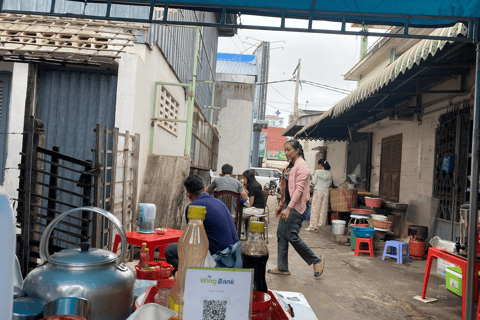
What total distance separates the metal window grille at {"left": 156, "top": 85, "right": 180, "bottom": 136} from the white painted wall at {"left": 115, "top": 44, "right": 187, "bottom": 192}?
0.24 m

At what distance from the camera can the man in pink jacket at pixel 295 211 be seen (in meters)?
5.16

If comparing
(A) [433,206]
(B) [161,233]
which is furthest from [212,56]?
(B) [161,233]

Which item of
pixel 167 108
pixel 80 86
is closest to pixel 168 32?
pixel 167 108

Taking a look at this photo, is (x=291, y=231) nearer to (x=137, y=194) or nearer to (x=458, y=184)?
(x=137, y=194)

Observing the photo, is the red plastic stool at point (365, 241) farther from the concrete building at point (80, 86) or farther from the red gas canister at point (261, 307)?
the red gas canister at point (261, 307)

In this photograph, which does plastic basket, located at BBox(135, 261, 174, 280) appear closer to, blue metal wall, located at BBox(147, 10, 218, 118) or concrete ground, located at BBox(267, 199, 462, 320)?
concrete ground, located at BBox(267, 199, 462, 320)

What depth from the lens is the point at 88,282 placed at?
138cm

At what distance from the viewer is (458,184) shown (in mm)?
6645

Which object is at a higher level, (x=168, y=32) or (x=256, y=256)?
(x=168, y=32)

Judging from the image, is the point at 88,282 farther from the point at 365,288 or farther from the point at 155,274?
the point at 365,288

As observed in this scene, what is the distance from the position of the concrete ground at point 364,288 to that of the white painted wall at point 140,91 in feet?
7.09

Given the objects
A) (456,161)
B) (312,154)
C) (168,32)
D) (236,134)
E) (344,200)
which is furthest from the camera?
(312,154)

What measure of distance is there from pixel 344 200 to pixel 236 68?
1145 centimetres

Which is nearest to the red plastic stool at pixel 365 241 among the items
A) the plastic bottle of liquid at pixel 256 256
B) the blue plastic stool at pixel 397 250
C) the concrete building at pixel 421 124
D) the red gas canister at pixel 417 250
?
the blue plastic stool at pixel 397 250
